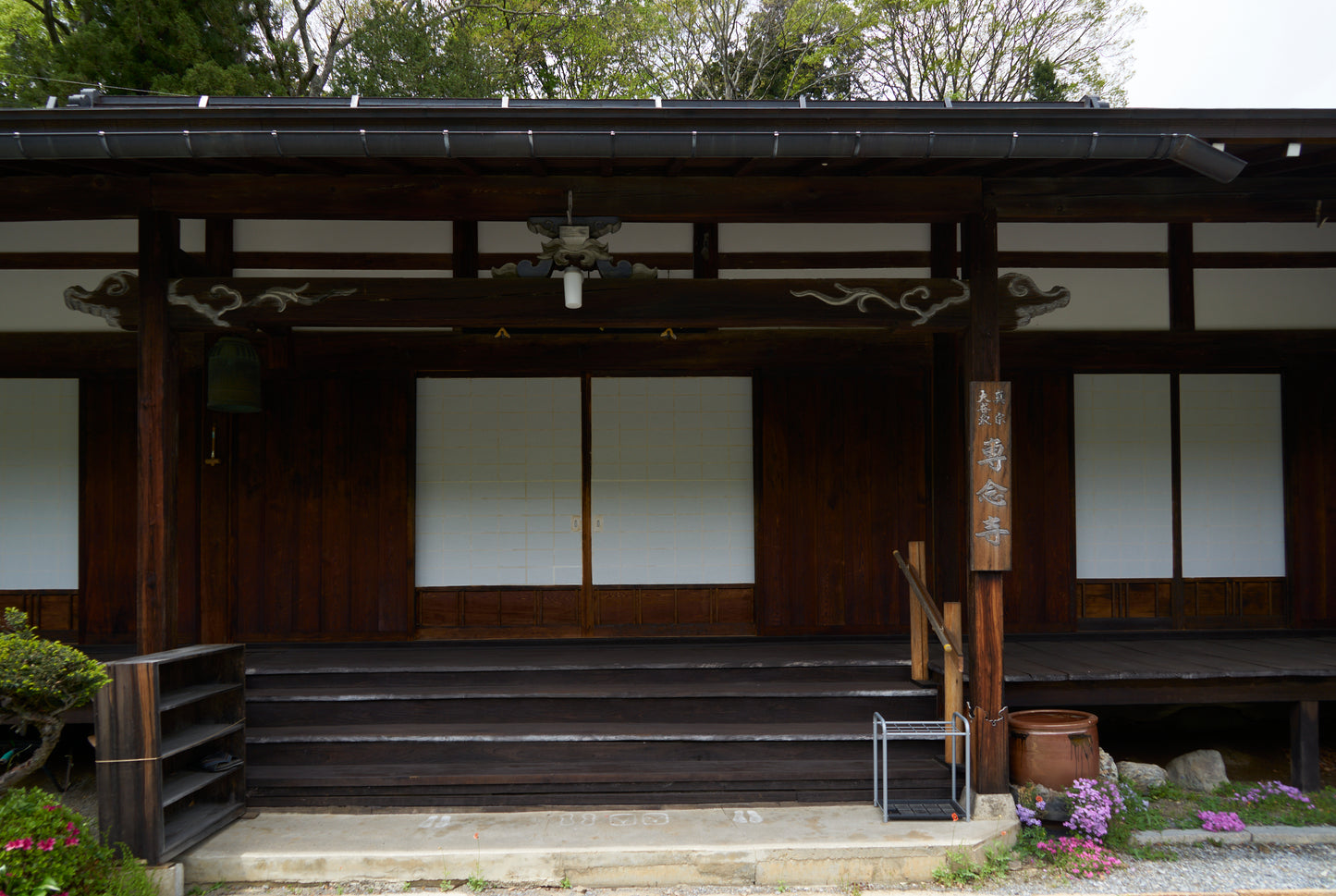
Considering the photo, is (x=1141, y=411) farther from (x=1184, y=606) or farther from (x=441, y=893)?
(x=441, y=893)

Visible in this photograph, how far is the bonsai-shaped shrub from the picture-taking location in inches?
152

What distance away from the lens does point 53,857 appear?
3.59m

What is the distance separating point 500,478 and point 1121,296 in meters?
5.16

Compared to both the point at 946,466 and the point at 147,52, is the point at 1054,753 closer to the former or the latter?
the point at 946,466

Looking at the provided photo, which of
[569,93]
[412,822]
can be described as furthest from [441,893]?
[569,93]

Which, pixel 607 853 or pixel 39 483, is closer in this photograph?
pixel 607 853

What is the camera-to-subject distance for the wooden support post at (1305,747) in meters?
5.56

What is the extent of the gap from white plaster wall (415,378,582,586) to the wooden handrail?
2.73 m

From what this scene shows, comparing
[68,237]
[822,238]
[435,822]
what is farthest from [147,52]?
[435,822]

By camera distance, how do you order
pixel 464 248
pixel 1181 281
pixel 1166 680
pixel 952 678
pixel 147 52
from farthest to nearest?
pixel 147 52
pixel 1181 281
pixel 464 248
pixel 1166 680
pixel 952 678

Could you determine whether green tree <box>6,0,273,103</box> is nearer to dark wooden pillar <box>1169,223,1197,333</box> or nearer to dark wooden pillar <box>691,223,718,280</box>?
dark wooden pillar <box>691,223,718,280</box>

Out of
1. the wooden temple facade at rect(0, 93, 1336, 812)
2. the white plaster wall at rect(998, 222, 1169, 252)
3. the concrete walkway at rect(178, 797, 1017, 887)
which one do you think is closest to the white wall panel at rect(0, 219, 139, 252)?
the wooden temple facade at rect(0, 93, 1336, 812)

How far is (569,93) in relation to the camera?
56.7 ft

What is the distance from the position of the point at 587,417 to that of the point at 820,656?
2625 mm
